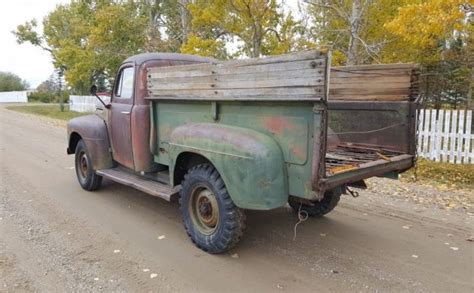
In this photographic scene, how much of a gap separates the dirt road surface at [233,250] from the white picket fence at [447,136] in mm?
3872

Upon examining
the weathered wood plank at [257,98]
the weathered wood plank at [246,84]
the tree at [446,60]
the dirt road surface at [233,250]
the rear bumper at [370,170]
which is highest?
the tree at [446,60]

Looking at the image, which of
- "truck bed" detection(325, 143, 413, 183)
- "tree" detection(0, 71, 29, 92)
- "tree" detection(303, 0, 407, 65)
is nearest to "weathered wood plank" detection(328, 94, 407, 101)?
"truck bed" detection(325, 143, 413, 183)

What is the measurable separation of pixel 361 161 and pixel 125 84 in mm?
3443

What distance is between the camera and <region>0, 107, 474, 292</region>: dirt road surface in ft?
11.3

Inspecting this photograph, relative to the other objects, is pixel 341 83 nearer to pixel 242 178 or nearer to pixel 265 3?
pixel 242 178

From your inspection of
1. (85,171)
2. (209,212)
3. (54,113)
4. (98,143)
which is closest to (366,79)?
(209,212)

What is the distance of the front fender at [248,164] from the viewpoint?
3307mm

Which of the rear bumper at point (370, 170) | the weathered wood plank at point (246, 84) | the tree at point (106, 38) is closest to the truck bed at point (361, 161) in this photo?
the rear bumper at point (370, 170)

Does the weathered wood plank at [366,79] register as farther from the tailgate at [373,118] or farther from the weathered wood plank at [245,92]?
the weathered wood plank at [245,92]

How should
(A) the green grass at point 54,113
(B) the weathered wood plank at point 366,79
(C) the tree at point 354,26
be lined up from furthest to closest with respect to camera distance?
(A) the green grass at point 54,113 < (C) the tree at point 354,26 < (B) the weathered wood plank at point 366,79

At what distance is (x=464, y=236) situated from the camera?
450cm

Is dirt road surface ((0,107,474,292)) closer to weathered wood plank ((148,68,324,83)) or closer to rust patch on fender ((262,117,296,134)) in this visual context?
rust patch on fender ((262,117,296,134))

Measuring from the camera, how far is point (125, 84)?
18.0 feet

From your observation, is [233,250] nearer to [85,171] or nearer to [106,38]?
[85,171]
